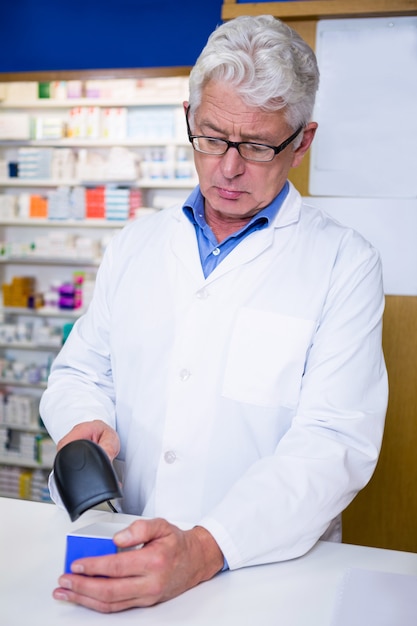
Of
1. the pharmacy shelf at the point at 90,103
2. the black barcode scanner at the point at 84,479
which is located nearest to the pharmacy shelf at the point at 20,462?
the pharmacy shelf at the point at 90,103

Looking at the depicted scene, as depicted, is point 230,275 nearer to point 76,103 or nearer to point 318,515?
point 318,515

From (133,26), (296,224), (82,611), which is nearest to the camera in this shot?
(82,611)

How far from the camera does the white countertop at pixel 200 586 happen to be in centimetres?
89

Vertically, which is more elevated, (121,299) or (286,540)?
(121,299)

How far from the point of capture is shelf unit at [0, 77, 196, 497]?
6.03 m

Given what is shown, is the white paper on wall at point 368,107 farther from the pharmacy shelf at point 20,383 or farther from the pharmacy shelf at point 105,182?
the pharmacy shelf at point 20,383

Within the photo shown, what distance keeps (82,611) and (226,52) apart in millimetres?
1086

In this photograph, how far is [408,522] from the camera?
7.82 ft

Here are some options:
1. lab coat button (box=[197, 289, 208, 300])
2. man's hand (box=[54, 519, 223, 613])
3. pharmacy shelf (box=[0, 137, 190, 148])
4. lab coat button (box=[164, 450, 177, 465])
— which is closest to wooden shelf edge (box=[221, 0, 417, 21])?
lab coat button (box=[197, 289, 208, 300])

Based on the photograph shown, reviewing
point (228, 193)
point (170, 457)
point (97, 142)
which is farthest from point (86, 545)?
point (97, 142)

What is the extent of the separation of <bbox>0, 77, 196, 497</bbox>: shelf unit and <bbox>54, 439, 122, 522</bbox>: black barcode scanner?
5087 millimetres

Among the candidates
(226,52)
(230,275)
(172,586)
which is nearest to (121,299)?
(230,275)

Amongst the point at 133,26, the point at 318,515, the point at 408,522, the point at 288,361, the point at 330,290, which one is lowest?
the point at 408,522

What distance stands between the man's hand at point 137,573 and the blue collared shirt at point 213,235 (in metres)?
0.74
